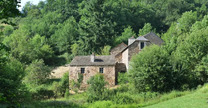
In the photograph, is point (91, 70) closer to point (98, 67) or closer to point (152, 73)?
point (98, 67)

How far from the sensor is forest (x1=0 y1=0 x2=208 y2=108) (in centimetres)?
2397

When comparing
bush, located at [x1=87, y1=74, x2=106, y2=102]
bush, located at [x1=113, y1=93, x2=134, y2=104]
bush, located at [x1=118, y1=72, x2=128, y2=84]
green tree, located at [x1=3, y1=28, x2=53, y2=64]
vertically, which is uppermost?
green tree, located at [x1=3, y1=28, x2=53, y2=64]

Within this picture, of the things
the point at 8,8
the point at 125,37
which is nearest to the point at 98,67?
the point at 125,37

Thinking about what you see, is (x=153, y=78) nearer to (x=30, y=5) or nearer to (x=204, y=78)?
(x=204, y=78)

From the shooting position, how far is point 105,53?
1738 inches

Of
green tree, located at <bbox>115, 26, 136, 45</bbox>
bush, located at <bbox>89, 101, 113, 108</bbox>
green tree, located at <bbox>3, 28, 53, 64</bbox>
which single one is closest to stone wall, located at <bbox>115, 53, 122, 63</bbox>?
green tree, located at <bbox>115, 26, 136, 45</bbox>

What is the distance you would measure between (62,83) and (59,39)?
83.6ft

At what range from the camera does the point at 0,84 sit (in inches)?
824

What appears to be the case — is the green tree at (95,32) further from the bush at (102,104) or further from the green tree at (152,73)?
the bush at (102,104)

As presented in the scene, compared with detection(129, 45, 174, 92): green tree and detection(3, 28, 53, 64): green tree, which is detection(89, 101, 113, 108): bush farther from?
detection(3, 28, 53, 64): green tree

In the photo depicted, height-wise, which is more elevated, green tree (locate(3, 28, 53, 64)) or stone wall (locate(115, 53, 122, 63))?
green tree (locate(3, 28, 53, 64))

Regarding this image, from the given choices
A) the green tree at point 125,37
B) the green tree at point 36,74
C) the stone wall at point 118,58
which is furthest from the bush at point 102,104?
the green tree at point 125,37

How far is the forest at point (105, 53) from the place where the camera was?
24.0 metres

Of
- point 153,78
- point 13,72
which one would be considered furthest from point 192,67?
point 13,72
